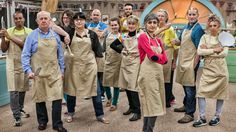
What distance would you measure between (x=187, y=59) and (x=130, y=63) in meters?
0.71

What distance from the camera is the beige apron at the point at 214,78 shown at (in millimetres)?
3764

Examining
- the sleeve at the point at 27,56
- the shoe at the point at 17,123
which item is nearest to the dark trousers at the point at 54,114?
the shoe at the point at 17,123

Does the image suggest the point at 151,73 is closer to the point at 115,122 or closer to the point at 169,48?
the point at 115,122

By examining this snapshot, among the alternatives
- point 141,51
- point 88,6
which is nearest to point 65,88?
point 141,51

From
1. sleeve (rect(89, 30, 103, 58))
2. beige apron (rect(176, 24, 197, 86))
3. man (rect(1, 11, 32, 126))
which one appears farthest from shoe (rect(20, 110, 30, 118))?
beige apron (rect(176, 24, 197, 86))

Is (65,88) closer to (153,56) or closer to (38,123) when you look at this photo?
(38,123)

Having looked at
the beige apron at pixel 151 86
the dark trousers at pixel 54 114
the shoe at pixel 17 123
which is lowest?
the shoe at pixel 17 123

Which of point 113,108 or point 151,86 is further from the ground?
point 151,86

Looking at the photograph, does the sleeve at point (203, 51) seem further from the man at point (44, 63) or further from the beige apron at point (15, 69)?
the beige apron at point (15, 69)

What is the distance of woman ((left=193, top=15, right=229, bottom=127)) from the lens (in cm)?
371

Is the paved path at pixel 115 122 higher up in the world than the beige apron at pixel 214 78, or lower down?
lower down

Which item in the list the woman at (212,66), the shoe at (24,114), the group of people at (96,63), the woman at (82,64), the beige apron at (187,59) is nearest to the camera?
the group of people at (96,63)

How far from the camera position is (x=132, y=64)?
409 cm

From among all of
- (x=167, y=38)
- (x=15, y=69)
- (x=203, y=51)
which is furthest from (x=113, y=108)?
(x=203, y=51)
